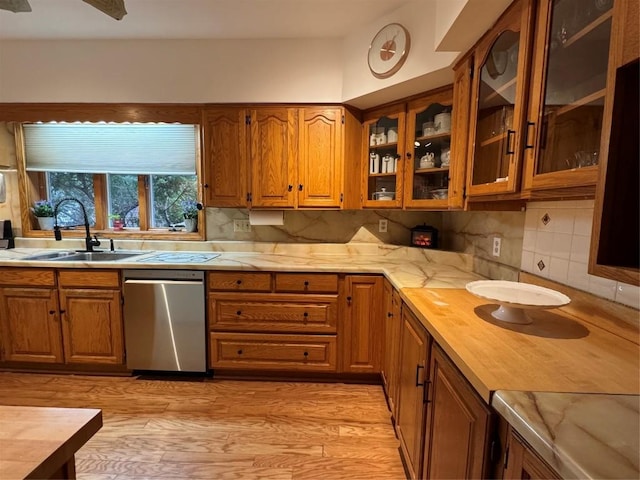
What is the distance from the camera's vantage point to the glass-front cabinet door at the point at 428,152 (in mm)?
2059

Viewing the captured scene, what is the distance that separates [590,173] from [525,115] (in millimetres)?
420

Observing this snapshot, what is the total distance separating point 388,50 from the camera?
2.05 meters

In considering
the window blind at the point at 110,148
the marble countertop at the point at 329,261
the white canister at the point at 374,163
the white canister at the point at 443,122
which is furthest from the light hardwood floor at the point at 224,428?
the white canister at the point at 443,122

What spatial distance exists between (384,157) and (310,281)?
3.70 ft

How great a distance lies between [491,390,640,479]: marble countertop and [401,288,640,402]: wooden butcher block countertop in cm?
4

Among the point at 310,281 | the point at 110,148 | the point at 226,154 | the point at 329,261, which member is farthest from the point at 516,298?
the point at 110,148

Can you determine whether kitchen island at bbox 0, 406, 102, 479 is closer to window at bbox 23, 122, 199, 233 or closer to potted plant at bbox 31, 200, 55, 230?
window at bbox 23, 122, 199, 233

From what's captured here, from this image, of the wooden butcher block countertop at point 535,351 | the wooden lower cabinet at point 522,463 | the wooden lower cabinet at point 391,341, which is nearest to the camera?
the wooden lower cabinet at point 522,463

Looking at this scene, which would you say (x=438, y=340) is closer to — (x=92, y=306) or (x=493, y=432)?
(x=493, y=432)

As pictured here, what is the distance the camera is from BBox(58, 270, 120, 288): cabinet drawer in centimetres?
234

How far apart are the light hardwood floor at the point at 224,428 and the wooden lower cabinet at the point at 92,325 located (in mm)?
192

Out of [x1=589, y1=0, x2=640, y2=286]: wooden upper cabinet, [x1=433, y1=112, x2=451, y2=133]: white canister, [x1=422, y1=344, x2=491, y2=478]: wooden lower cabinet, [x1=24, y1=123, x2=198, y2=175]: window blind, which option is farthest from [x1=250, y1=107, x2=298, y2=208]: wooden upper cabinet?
[x1=589, y1=0, x2=640, y2=286]: wooden upper cabinet

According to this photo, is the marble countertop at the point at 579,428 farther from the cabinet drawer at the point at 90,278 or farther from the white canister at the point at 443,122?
the cabinet drawer at the point at 90,278

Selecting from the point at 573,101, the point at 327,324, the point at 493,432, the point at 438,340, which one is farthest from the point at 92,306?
the point at 573,101
